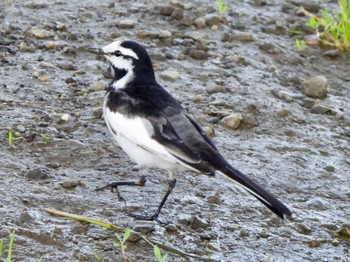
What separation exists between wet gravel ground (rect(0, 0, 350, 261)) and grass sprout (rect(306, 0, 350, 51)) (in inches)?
5.4

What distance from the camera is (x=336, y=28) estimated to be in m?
9.74

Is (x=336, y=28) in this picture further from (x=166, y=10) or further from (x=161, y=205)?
(x=161, y=205)

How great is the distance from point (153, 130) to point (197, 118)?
169 cm

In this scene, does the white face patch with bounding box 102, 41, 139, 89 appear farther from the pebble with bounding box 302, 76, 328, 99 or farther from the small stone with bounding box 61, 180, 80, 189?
the pebble with bounding box 302, 76, 328, 99

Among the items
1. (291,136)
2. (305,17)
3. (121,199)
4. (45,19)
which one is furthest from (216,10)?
(121,199)

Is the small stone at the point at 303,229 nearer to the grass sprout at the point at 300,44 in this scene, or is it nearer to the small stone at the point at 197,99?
the small stone at the point at 197,99

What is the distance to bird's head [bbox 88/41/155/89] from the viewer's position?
22.9ft

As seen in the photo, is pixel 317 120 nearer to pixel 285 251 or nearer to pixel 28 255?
pixel 285 251

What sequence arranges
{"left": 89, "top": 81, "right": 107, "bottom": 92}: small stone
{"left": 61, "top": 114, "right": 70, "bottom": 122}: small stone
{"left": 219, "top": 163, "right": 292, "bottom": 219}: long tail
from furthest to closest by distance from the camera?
{"left": 89, "top": 81, "right": 107, "bottom": 92}: small stone < {"left": 61, "top": 114, "right": 70, "bottom": 122}: small stone < {"left": 219, "top": 163, "right": 292, "bottom": 219}: long tail

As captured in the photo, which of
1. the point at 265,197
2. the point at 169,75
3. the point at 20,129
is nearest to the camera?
the point at 265,197

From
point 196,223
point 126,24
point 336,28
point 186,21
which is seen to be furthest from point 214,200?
point 336,28

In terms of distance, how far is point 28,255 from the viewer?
5.93 metres

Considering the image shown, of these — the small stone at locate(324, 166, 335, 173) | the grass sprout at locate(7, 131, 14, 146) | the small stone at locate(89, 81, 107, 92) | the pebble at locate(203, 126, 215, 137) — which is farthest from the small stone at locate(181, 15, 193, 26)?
the grass sprout at locate(7, 131, 14, 146)

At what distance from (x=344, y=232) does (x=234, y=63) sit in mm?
2853
